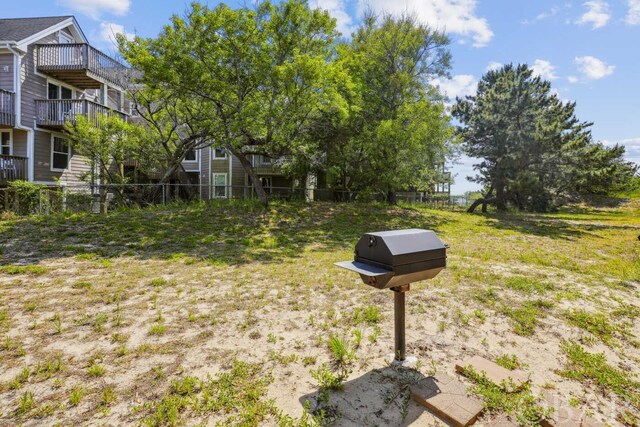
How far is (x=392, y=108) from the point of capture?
14820 millimetres

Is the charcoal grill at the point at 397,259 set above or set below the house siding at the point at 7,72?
below

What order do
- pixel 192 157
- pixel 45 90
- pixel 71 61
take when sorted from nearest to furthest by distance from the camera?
pixel 71 61 → pixel 45 90 → pixel 192 157

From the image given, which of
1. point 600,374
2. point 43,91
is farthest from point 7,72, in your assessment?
point 600,374

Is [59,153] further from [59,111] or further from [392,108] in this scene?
[392,108]

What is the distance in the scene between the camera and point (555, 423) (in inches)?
79.3

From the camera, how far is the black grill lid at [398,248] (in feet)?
7.09

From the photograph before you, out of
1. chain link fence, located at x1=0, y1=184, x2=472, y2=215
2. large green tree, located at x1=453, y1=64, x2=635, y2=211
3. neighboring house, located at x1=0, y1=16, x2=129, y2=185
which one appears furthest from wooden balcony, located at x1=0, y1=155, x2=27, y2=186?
large green tree, located at x1=453, y1=64, x2=635, y2=211

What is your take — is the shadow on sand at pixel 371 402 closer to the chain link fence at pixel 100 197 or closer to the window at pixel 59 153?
the chain link fence at pixel 100 197

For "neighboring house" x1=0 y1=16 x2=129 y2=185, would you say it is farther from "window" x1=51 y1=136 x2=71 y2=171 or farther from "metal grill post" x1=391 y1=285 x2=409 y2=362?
"metal grill post" x1=391 y1=285 x2=409 y2=362

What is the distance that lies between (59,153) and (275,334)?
15.9 metres

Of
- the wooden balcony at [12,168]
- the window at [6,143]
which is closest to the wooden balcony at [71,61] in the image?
the window at [6,143]

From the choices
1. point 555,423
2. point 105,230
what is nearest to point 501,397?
point 555,423

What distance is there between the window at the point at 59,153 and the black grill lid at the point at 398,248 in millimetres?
16474

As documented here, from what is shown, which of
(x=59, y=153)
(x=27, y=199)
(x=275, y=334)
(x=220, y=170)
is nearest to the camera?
(x=275, y=334)
